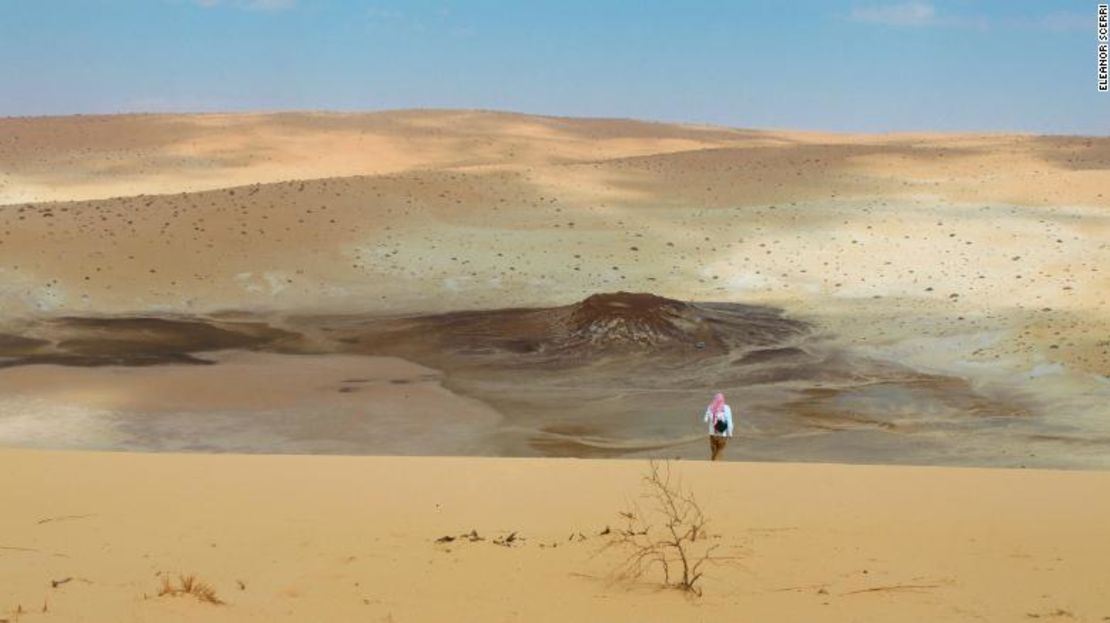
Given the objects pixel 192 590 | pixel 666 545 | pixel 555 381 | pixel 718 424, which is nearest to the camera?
pixel 192 590

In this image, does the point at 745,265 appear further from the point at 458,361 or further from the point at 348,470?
the point at 348,470

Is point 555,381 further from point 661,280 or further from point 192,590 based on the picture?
point 192,590

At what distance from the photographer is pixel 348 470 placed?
1011 cm

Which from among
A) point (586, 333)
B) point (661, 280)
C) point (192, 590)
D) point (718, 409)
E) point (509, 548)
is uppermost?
point (192, 590)

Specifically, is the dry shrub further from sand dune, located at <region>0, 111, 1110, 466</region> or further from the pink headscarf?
sand dune, located at <region>0, 111, 1110, 466</region>

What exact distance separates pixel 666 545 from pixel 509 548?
0.77 meters

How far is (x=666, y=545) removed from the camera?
23.5ft

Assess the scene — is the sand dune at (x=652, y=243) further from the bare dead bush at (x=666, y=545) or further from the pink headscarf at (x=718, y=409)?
the bare dead bush at (x=666, y=545)

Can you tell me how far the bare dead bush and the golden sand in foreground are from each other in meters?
0.12

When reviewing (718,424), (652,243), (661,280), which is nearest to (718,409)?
(718,424)

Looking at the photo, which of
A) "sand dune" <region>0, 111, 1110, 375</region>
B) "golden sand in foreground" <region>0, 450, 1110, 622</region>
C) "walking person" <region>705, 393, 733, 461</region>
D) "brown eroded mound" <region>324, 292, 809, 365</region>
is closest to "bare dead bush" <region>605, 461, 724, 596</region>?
"golden sand in foreground" <region>0, 450, 1110, 622</region>

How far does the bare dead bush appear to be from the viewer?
6.53 metres

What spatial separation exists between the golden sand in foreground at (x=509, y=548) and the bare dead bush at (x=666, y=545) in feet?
0.38

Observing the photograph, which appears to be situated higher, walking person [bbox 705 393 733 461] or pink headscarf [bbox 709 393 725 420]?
pink headscarf [bbox 709 393 725 420]
